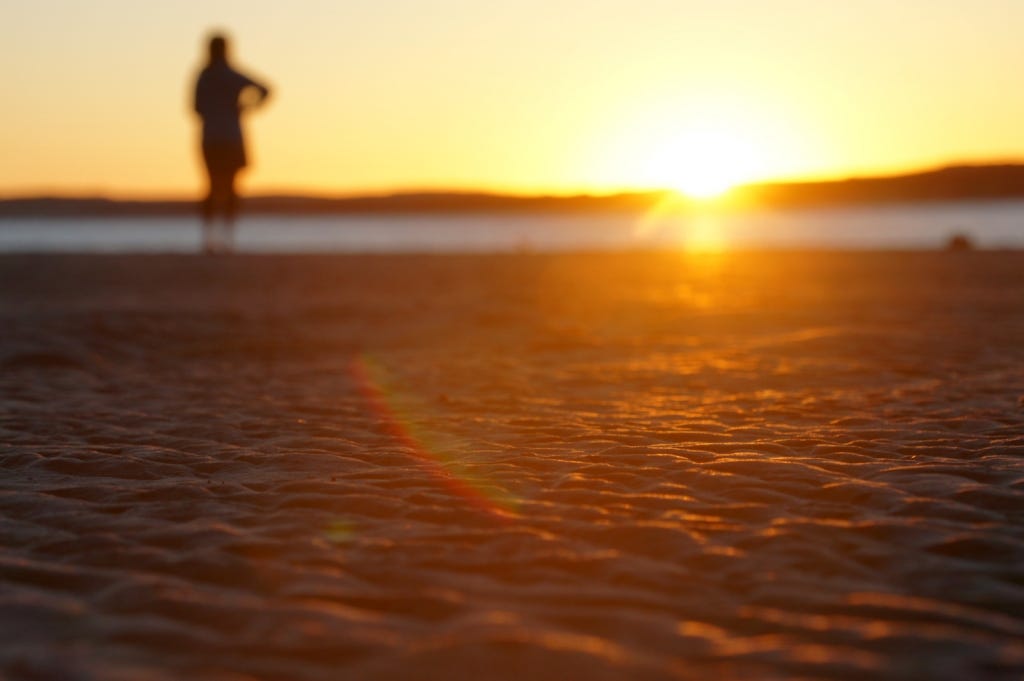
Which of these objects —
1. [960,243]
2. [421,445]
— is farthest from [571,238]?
[421,445]

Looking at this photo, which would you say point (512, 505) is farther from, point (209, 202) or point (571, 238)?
point (571, 238)

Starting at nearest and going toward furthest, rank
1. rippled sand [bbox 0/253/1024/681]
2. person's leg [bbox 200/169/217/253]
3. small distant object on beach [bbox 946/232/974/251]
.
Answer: rippled sand [bbox 0/253/1024/681] < person's leg [bbox 200/169/217/253] < small distant object on beach [bbox 946/232/974/251]

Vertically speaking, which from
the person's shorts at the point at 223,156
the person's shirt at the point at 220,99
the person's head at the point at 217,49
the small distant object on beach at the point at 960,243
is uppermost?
the person's head at the point at 217,49

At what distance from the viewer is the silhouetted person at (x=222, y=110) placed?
1218 centimetres

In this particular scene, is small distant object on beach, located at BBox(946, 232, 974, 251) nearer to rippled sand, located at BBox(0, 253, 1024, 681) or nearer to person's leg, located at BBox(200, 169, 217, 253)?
person's leg, located at BBox(200, 169, 217, 253)

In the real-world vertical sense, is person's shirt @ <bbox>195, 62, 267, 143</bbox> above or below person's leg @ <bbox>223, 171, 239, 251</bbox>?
above

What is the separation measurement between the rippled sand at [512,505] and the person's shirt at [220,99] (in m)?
5.29

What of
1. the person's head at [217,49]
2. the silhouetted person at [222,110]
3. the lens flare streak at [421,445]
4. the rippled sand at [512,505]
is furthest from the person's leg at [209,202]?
the lens flare streak at [421,445]

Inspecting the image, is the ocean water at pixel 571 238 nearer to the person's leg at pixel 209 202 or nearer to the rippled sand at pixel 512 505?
the person's leg at pixel 209 202

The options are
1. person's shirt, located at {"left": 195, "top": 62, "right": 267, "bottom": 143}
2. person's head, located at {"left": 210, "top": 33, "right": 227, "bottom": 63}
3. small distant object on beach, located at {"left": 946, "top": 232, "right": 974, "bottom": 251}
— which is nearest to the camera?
person's shirt, located at {"left": 195, "top": 62, "right": 267, "bottom": 143}

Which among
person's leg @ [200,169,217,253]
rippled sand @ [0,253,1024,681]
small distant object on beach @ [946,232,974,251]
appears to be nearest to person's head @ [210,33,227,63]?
person's leg @ [200,169,217,253]

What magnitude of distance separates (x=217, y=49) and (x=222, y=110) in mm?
683

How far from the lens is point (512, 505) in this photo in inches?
126

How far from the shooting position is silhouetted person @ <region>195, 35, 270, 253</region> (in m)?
12.2
